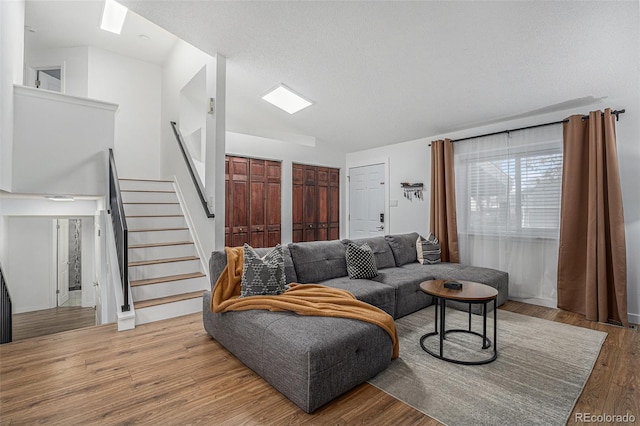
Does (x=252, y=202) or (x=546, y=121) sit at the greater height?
(x=546, y=121)

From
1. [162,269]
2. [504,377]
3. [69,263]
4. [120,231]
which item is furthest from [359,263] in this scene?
[69,263]

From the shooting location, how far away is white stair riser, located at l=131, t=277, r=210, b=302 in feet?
10.8

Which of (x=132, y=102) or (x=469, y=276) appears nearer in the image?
(x=469, y=276)

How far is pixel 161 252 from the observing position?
12.9 ft

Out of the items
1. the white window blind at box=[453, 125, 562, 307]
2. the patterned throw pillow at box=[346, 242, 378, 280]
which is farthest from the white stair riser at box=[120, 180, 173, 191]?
the white window blind at box=[453, 125, 562, 307]

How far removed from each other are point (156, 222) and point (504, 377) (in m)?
4.47

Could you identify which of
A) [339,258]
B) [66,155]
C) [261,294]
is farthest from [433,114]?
[66,155]

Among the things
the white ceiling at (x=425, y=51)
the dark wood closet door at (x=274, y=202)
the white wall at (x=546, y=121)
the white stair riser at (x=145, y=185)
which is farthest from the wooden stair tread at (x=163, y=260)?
the white wall at (x=546, y=121)

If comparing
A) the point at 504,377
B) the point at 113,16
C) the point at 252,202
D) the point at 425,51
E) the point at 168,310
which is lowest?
the point at 504,377

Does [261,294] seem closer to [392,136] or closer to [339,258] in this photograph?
[339,258]

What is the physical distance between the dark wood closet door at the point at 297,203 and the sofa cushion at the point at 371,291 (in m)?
2.53

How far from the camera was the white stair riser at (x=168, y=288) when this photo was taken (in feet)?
10.8

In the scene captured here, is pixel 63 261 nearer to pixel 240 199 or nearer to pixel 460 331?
pixel 240 199

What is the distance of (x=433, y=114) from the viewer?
4281 mm
